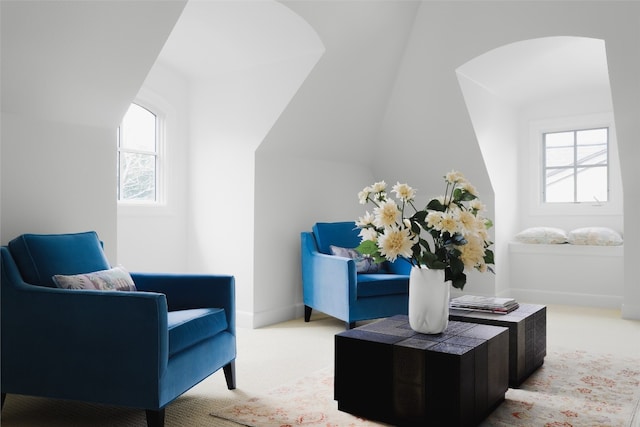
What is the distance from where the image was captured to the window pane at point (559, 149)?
6.08 meters

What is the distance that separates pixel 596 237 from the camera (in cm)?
555

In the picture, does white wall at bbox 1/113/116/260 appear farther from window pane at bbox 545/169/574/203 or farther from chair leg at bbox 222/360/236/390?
window pane at bbox 545/169/574/203

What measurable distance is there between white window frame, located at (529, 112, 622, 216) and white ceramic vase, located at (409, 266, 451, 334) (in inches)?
155

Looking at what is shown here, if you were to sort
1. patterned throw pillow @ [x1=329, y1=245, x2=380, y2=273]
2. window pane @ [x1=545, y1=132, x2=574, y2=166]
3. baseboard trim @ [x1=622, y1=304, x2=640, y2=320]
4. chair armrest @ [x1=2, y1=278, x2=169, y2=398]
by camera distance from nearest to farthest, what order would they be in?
chair armrest @ [x1=2, y1=278, x2=169, y2=398] < patterned throw pillow @ [x1=329, y1=245, x2=380, y2=273] < baseboard trim @ [x1=622, y1=304, x2=640, y2=320] < window pane @ [x1=545, y1=132, x2=574, y2=166]

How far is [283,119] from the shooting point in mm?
4477

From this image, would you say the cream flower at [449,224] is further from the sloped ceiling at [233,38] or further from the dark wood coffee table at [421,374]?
the sloped ceiling at [233,38]

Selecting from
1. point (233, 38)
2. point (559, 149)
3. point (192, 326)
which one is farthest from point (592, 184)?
point (192, 326)

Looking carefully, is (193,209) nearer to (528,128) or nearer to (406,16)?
(406,16)

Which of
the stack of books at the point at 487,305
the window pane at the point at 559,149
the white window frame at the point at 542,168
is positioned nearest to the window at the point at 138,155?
the stack of books at the point at 487,305

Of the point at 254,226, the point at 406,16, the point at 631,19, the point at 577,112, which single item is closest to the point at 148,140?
the point at 254,226

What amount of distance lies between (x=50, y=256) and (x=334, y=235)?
103 inches

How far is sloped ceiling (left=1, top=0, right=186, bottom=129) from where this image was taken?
2723 millimetres

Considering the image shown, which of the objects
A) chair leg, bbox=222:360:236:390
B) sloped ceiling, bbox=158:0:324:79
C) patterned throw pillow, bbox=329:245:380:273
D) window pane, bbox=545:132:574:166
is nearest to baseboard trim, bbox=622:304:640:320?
window pane, bbox=545:132:574:166

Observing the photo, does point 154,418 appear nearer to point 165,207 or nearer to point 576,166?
point 165,207
